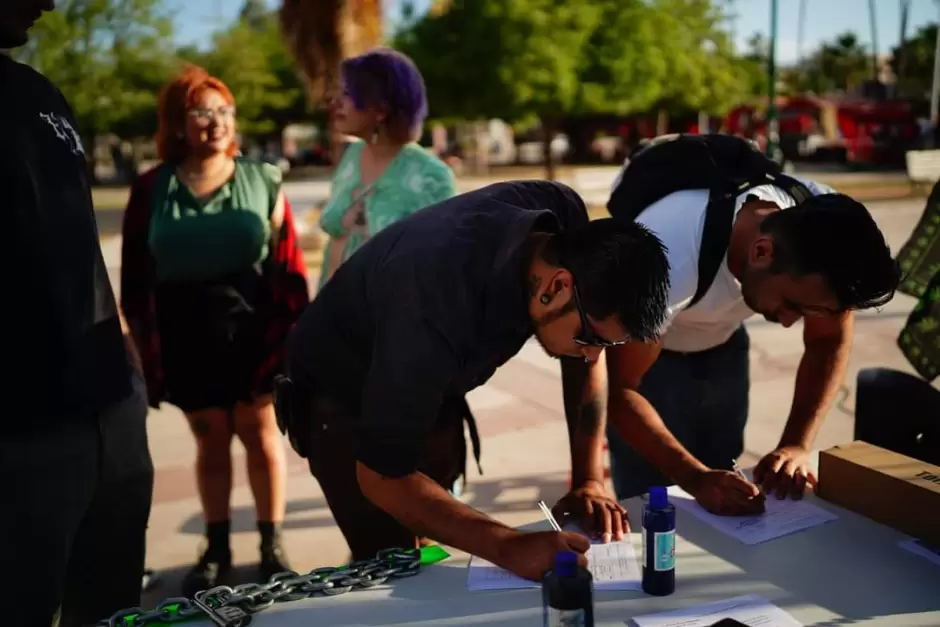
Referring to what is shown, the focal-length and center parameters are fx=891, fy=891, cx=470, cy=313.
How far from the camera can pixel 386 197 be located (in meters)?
2.98

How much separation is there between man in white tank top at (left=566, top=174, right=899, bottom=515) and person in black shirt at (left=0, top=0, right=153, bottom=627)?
1063mm

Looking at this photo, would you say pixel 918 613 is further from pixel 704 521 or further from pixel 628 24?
pixel 628 24

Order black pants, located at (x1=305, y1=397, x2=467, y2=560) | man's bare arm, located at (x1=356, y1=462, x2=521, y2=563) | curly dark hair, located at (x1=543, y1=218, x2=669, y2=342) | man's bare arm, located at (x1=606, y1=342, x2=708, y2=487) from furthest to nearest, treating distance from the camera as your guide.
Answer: man's bare arm, located at (x1=606, y1=342, x2=708, y2=487) < black pants, located at (x1=305, y1=397, x2=467, y2=560) < man's bare arm, located at (x1=356, y1=462, x2=521, y2=563) < curly dark hair, located at (x1=543, y1=218, x2=669, y2=342)

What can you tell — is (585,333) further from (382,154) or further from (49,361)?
(382,154)

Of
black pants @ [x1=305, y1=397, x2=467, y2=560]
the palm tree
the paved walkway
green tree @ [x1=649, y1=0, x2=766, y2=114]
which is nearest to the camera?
black pants @ [x1=305, y1=397, x2=467, y2=560]

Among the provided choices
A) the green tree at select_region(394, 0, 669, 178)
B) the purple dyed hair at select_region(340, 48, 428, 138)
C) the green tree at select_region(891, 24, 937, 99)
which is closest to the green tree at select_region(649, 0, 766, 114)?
the green tree at select_region(394, 0, 669, 178)

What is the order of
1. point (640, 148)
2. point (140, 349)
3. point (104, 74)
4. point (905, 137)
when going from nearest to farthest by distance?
1. point (640, 148)
2. point (140, 349)
3. point (104, 74)
4. point (905, 137)

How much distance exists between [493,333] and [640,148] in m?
1.04

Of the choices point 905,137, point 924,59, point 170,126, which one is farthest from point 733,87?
point 170,126

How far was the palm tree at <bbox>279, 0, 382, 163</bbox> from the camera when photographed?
346 inches

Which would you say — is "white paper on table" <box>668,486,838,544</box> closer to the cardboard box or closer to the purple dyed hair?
the cardboard box

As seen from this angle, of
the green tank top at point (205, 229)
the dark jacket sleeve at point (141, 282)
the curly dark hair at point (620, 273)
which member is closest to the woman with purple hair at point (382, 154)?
the green tank top at point (205, 229)

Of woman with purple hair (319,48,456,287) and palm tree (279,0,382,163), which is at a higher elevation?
palm tree (279,0,382,163)

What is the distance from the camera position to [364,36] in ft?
29.8
